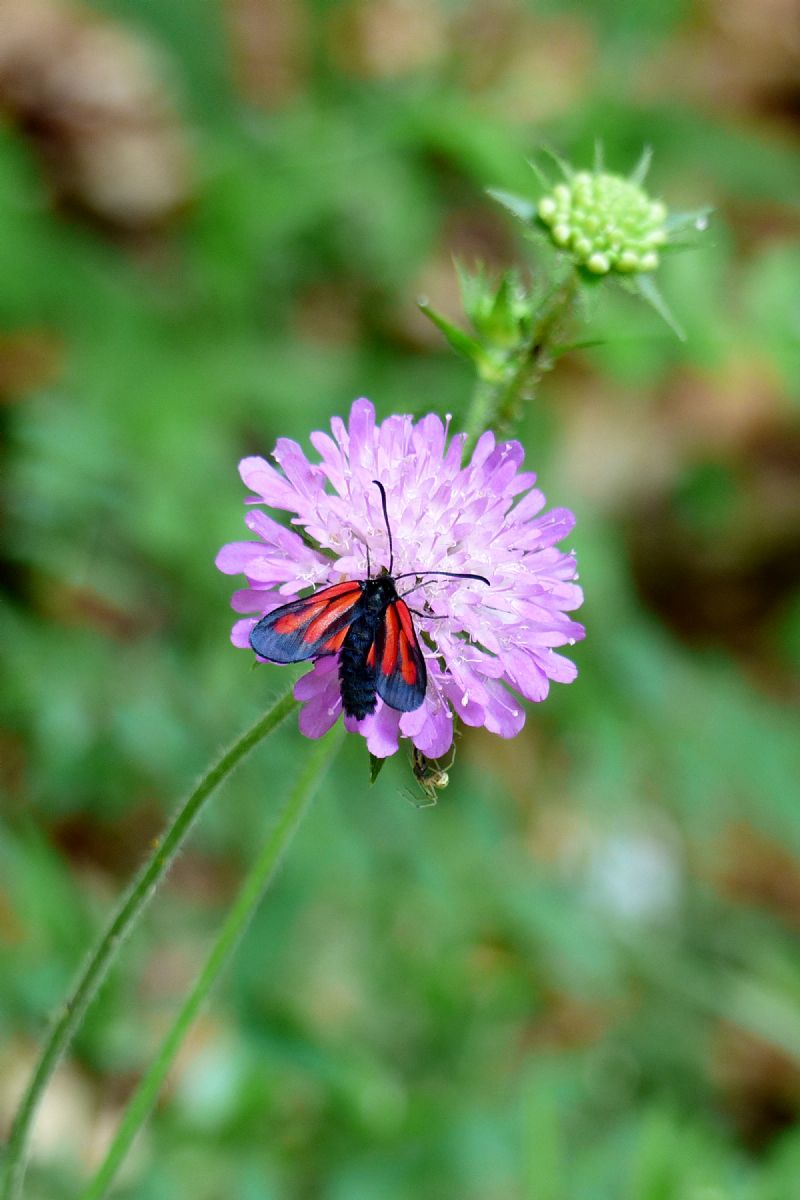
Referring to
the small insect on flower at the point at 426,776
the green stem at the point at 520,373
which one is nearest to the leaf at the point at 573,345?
the green stem at the point at 520,373

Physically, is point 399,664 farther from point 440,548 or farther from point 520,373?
point 520,373

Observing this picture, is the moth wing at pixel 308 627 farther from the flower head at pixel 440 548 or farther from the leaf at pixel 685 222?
the leaf at pixel 685 222

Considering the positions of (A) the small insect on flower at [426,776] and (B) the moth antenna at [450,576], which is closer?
(A) the small insect on flower at [426,776]

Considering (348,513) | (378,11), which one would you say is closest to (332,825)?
(348,513)

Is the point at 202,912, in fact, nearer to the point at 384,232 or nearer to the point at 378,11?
the point at 384,232

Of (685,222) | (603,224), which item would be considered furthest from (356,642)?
(685,222)

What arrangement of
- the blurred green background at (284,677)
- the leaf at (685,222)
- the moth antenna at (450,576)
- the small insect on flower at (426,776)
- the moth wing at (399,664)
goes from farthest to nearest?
the blurred green background at (284,677)
the leaf at (685,222)
the moth antenna at (450,576)
the small insect on flower at (426,776)
the moth wing at (399,664)
